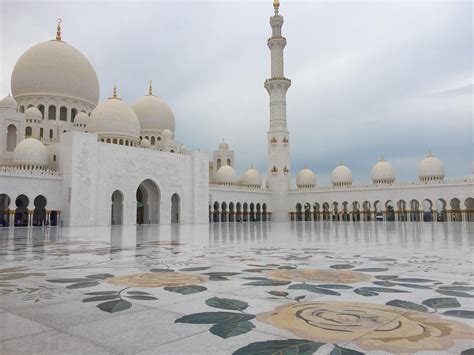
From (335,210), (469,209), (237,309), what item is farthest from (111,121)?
(469,209)

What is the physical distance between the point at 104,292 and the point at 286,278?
5.20ft

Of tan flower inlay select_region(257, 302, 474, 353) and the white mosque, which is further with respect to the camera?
the white mosque

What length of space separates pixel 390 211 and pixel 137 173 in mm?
22565

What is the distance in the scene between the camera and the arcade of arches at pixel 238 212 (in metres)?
32.4

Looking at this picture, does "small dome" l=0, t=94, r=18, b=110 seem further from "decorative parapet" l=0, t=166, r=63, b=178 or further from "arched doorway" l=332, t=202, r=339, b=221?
"arched doorway" l=332, t=202, r=339, b=221

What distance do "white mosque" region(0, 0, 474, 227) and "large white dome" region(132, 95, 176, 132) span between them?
0.27 feet

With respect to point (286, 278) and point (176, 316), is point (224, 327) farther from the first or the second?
point (286, 278)

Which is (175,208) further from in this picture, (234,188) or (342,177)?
(342,177)

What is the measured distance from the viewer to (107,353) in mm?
1686

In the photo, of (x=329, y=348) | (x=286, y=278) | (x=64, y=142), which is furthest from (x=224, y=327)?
(x=64, y=142)

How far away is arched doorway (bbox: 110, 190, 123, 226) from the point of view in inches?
921

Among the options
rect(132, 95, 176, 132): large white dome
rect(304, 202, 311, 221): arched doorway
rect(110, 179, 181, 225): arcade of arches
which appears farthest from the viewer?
rect(304, 202, 311, 221): arched doorway

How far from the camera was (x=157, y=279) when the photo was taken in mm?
3582

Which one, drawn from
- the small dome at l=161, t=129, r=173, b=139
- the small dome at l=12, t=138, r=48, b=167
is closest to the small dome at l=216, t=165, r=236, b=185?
the small dome at l=161, t=129, r=173, b=139
